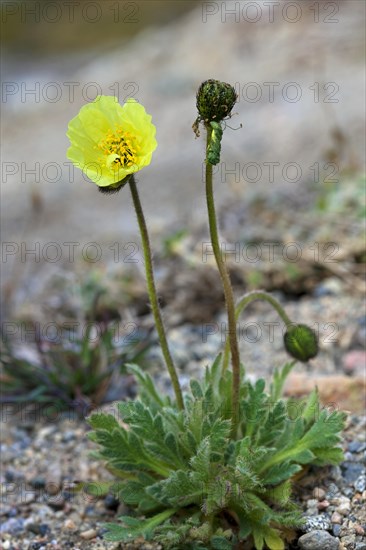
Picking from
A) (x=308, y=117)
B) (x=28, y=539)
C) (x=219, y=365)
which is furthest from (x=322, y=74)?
(x=28, y=539)

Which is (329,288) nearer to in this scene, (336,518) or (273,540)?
(336,518)

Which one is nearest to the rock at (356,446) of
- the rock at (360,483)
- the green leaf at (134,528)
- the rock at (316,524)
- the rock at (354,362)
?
the rock at (360,483)

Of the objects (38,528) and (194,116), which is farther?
(194,116)

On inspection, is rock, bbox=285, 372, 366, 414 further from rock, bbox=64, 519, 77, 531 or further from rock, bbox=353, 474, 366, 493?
rock, bbox=64, 519, 77, 531

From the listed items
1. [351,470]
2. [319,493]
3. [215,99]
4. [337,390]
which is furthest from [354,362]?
[215,99]

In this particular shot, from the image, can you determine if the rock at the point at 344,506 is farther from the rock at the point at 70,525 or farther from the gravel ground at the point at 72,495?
the rock at the point at 70,525

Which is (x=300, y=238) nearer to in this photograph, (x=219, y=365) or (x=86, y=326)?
(x=86, y=326)
